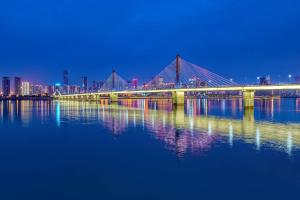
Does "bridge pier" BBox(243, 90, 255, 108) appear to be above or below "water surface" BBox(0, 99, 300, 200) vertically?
above

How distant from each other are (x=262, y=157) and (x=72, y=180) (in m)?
9.26

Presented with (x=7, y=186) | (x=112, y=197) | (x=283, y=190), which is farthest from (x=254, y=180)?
(x=7, y=186)

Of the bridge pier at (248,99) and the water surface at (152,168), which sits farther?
the bridge pier at (248,99)

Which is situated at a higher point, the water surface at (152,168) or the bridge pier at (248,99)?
the bridge pier at (248,99)

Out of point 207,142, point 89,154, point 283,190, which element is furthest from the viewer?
point 207,142

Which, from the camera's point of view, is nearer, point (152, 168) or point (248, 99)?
point (152, 168)

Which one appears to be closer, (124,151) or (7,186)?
(7,186)

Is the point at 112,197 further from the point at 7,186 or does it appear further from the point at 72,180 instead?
the point at 7,186

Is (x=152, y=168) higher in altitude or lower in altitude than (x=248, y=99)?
lower

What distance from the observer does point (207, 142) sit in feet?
68.0

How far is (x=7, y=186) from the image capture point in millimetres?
11539

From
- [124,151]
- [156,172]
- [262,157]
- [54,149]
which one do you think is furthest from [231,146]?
[54,149]

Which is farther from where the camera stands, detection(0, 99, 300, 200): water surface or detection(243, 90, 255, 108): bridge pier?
detection(243, 90, 255, 108): bridge pier

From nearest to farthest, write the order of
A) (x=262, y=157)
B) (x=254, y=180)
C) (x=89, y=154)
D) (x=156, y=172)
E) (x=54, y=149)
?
(x=254, y=180) < (x=156, y=172) < (x=262, y=157) < (x=89, y=154) < (x=54, y=149)
